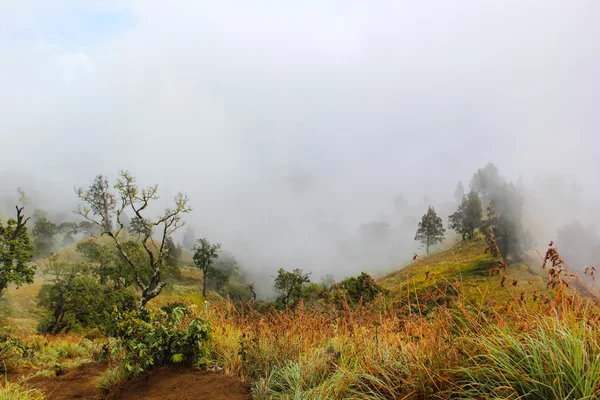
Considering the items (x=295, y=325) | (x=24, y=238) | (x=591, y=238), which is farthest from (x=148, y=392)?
(x=591, y=238)

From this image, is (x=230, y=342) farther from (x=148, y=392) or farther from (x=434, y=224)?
(x=434, y=224)

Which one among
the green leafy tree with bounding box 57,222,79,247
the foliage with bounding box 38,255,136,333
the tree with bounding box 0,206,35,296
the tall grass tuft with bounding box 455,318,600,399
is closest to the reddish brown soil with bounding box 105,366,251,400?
the tall grass tuft with bounding box 455,318,600,399

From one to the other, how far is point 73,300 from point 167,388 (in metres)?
26.4

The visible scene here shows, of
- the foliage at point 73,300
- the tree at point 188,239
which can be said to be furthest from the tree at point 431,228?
the tree at point 188,239

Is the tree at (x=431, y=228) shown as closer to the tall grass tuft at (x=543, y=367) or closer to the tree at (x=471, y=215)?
the tree at (x=471, y=215)

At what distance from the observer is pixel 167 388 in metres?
5.24

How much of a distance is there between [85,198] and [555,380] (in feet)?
90.0

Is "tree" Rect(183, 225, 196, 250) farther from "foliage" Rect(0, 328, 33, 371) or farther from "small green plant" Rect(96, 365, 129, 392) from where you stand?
"small green plant" Rect(96, 365, 129, 392)

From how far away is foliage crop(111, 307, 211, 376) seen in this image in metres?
5.86

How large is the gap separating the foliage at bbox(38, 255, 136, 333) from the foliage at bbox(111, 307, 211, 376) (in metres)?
22.3

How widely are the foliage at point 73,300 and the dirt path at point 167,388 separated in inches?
842

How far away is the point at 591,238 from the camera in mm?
86375

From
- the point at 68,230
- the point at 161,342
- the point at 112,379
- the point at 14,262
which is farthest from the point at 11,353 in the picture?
the point at 68,230

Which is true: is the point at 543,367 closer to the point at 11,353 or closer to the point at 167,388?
the point at 167,388
